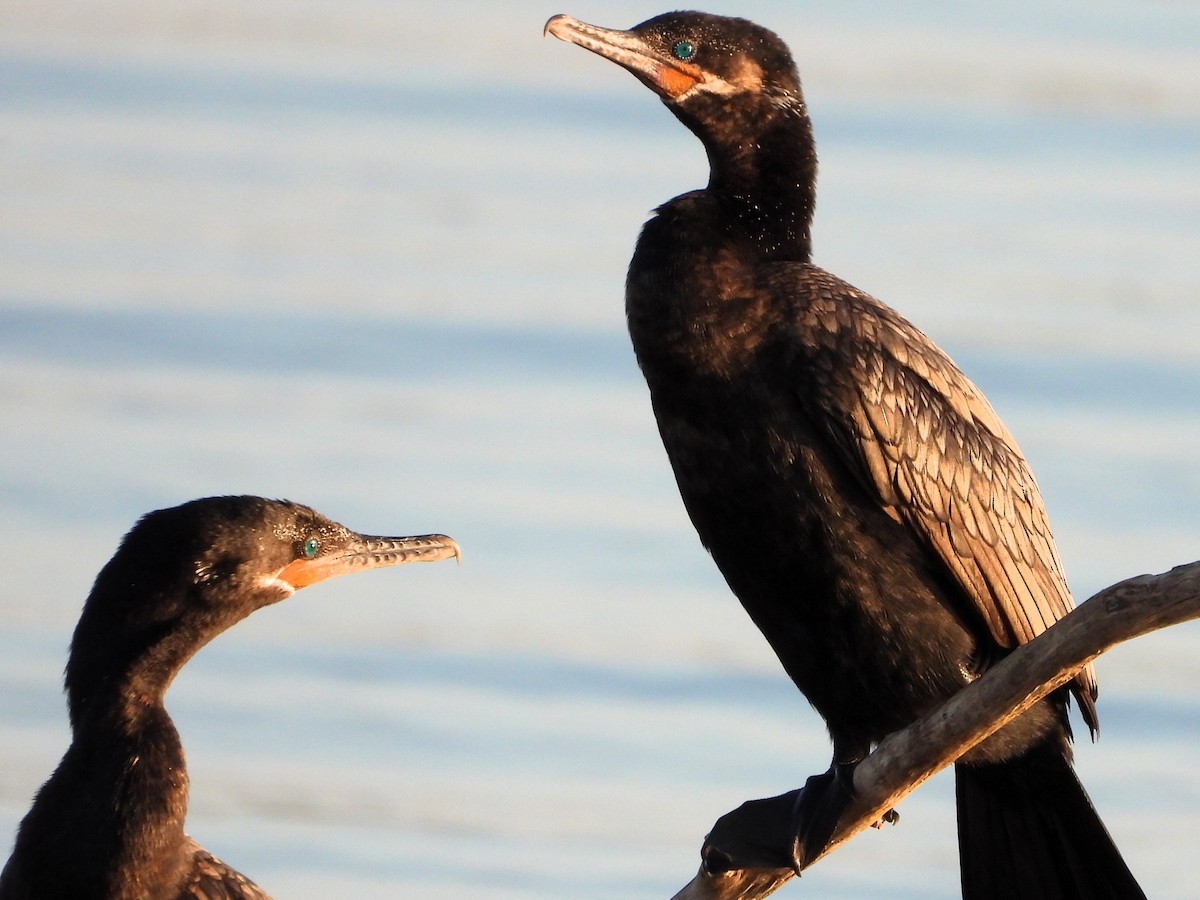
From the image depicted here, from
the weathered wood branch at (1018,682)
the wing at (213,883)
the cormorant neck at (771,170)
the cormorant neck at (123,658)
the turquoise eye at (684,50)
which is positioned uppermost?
the turquoise eye at (684,50)

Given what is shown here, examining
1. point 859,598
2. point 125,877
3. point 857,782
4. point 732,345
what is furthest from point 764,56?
point 125,877

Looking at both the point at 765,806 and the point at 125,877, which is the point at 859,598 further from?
the point at 125,877

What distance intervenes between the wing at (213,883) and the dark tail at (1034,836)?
170 cm

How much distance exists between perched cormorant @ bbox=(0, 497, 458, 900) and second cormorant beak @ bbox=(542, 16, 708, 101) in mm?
1344

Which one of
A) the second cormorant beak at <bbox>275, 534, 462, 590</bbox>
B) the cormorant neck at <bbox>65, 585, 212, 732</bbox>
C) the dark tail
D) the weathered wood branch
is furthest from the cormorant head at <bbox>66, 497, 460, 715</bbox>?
the dark tail

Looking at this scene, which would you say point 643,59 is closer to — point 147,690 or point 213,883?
point 147,690

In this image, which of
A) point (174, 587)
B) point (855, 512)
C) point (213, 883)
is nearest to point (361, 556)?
point (174, 587)

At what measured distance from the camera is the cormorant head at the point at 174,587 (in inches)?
209

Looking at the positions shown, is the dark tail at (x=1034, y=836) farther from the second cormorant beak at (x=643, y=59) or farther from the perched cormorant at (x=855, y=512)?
the second cormorant beak at (x=643, y=59)

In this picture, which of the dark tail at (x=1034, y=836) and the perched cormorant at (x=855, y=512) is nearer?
the perched cormorant at (x=855, y=512)

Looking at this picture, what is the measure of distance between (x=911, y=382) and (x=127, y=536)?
6.10 ft

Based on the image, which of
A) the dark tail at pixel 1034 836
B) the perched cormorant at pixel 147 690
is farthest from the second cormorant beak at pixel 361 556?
the dark tail at pixel 1034 836

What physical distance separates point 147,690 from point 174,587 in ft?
0.80

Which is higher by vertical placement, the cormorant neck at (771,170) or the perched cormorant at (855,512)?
the cormorant neck at (771,170)
